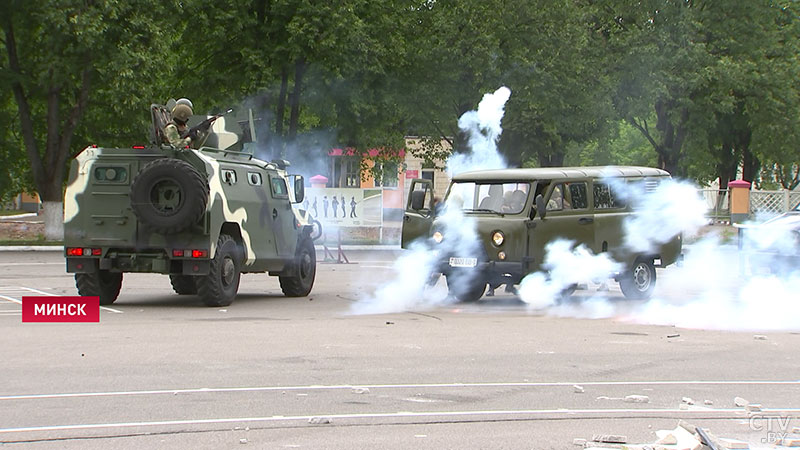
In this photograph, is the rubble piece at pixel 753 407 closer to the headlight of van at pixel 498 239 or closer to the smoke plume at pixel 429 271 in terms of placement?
the headlight of van at pixel 498 239

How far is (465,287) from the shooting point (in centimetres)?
1784

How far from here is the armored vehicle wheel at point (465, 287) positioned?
57.6ft

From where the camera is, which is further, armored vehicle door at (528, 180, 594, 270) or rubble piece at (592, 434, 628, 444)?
armored vehicle door at (528, 180, 594, 270)

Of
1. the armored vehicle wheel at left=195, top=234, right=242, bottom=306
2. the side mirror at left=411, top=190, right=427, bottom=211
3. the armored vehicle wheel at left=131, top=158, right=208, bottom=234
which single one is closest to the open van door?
the side mirror at left=411, top=190, right=427, bottom=211

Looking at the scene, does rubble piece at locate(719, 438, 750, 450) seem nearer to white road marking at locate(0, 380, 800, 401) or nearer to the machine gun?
white road marking at locate(0, 380, 800, 401)

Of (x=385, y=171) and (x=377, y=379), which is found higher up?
(x=385, y=171)

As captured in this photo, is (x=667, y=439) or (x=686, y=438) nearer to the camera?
(x=686, y=438)

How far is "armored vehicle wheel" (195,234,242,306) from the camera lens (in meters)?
16.5

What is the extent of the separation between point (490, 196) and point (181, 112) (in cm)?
505

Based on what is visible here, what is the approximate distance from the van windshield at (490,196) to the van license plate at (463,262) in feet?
2.97

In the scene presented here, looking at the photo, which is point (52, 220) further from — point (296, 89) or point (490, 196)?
point (490, 196)

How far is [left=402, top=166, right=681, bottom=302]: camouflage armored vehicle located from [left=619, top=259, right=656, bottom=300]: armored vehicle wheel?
0.02m

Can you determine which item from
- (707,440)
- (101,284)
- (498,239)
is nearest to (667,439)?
(707,440)

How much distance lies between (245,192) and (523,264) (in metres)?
4.51
